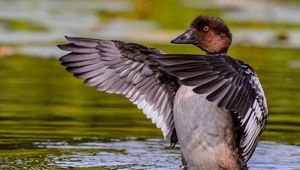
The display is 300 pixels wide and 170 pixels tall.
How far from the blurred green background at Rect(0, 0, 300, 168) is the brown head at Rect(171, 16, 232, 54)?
1739 millimetres

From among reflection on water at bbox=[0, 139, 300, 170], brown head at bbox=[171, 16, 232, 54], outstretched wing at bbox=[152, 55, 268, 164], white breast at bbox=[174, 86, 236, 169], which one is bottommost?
reflection on water at bbox=[0, 139, 300, 170]

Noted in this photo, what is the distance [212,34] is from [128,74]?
0.90 meters

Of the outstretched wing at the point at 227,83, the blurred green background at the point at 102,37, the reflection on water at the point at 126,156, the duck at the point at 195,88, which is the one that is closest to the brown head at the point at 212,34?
the duck at the point at 195,88

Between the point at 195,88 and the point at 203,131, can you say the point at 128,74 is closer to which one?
the point at 203,131

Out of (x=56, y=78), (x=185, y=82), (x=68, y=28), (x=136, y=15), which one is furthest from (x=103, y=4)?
(x=185, y=82)

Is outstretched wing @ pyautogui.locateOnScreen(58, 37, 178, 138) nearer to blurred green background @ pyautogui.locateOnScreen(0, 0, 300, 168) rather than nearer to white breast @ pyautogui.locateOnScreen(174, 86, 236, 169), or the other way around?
white breast @ pyautogui.locateOnScreen(174, 86, 236, 169)

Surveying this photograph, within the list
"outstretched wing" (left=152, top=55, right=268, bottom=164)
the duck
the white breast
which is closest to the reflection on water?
the duck

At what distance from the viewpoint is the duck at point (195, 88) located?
7.43 m

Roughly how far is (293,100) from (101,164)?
4.43 metres

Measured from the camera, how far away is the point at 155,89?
9.33 metres

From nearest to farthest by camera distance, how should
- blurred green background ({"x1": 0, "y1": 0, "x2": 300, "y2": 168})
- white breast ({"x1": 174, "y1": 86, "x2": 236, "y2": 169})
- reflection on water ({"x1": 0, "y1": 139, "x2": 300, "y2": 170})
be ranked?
white breast ({"x1": 174, "y1": 86, "x2": 236, "y2": 169}) < reflection on water ({"x1": 0, "y1": 139, "x2": 300, "y2": 170}) < blurred green background ({"x1": 0, "y1": 0, "x2": 300, "y2": 168})

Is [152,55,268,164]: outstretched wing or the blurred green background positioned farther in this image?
the blurred green background

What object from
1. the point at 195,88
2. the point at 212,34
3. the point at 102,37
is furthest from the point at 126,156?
the point at 102,37

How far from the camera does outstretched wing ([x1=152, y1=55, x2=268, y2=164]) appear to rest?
23.9 ft
